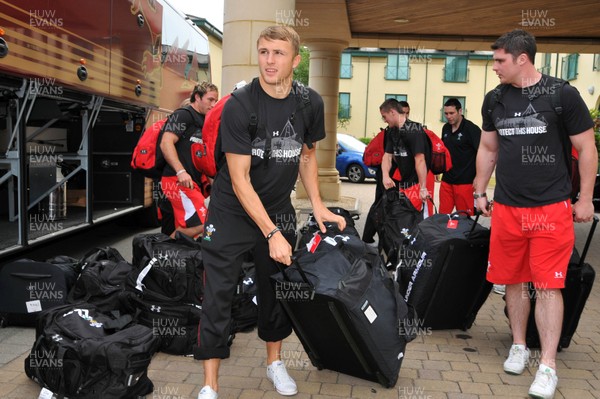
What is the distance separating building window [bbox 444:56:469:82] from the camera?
42344 mm

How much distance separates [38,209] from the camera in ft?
24.0

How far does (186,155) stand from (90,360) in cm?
280

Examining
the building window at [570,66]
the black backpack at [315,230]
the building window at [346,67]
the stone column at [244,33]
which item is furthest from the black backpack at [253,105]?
the building window at [346,67]

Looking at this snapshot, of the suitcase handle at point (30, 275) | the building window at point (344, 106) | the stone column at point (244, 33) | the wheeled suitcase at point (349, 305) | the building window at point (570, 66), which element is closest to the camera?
the wheeled suitcase at point (349, 305)

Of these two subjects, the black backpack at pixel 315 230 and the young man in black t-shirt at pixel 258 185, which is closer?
the young man in black t-shirt at pixel 258 185

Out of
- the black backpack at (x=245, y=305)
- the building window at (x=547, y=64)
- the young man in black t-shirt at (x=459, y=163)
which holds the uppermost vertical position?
the building window at (x=547, y=64)

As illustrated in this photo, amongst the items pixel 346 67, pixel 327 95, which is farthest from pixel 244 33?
pixel 346 67

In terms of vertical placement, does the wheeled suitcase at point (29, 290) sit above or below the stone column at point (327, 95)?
below

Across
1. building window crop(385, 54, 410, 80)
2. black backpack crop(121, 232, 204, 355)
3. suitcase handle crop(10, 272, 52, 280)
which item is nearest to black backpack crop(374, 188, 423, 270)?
black backpack crop(121, 232, 204, 355)

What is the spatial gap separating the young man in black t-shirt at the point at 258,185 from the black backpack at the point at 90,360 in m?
0.42

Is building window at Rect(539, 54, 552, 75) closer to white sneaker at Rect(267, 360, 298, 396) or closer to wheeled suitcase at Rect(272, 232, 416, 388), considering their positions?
wheeled suitcase at Rect(272, 232, 416, 388)

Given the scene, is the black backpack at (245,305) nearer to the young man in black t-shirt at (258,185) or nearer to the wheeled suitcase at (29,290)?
the young man in black t-shirt at (258,185)

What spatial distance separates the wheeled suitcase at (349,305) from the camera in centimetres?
338

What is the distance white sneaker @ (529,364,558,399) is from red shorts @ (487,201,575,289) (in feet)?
1.67
